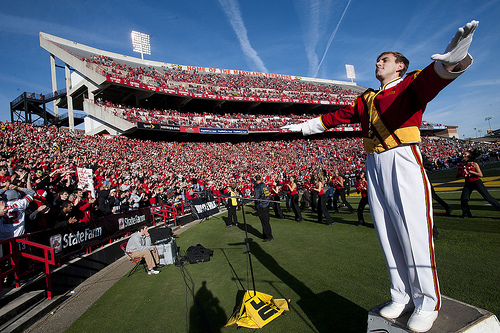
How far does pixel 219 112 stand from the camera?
40.4m

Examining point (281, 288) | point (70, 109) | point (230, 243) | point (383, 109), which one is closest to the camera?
point (383, 109)

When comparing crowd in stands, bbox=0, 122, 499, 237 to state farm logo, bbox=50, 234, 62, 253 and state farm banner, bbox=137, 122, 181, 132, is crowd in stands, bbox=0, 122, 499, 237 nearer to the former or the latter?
state farm logo, bbox=50, 234, 62, 253

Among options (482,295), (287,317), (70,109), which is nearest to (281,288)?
(287,317)

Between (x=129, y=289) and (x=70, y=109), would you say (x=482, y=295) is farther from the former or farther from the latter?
(x=70, y=109)

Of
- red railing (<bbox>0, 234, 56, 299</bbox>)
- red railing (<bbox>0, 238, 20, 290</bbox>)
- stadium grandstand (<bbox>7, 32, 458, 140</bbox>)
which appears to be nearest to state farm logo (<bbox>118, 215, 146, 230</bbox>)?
red railing (<bbox>0, 234, 56, 299</bbox>)

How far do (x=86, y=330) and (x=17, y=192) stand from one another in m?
3.56

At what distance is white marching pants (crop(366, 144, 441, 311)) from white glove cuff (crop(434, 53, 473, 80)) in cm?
56

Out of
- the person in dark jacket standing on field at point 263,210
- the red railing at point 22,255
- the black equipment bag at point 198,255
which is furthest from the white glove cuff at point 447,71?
the red railing at point 22,255

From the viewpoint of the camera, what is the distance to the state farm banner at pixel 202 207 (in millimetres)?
13898

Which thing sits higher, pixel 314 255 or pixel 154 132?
pixel 154 132

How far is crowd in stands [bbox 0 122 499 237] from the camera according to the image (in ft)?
24.0

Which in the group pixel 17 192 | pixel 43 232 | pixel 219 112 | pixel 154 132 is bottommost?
pixel 43 232

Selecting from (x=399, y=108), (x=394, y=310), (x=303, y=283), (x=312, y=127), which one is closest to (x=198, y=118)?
(x=303, y=283)

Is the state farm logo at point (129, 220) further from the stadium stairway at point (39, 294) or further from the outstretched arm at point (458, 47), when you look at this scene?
the outstretched arm at point (458, 47)
